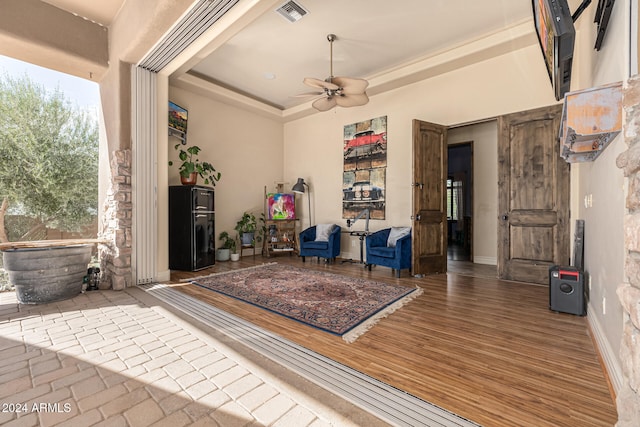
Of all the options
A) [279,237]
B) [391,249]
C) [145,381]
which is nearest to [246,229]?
[279,237]

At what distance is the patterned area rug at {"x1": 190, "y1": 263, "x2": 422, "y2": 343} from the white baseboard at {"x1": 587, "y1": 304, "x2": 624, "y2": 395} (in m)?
1.56

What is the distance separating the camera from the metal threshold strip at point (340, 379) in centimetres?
144

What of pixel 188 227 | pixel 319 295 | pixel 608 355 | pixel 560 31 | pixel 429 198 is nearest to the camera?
pixel 560 31

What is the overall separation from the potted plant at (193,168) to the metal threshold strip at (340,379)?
3.00m

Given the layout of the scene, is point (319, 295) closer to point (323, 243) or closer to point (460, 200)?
point (323, 243)

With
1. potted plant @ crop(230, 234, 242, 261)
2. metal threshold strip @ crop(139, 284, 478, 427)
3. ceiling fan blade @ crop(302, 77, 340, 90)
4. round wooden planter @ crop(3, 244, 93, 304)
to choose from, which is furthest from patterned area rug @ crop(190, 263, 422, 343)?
ceiling fan blade @ crop(302, 77, 340, 90)

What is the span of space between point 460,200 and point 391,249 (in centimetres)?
329

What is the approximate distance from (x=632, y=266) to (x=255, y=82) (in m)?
6.00

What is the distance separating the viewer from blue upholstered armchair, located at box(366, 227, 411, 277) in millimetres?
4520

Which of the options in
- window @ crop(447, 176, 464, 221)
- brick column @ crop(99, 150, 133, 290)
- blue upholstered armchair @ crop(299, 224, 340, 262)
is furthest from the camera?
window @ crop(447, 176, 464, 221)

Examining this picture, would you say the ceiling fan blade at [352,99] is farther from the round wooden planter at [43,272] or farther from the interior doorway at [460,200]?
the round wooden planter at [43,272]

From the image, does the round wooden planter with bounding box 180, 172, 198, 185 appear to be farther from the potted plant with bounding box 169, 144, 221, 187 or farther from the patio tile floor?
the patio tile floor

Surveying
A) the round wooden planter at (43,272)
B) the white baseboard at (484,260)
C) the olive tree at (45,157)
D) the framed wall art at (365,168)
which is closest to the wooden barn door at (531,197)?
the white baseboard at (484,260)

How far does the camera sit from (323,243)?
224 inches
